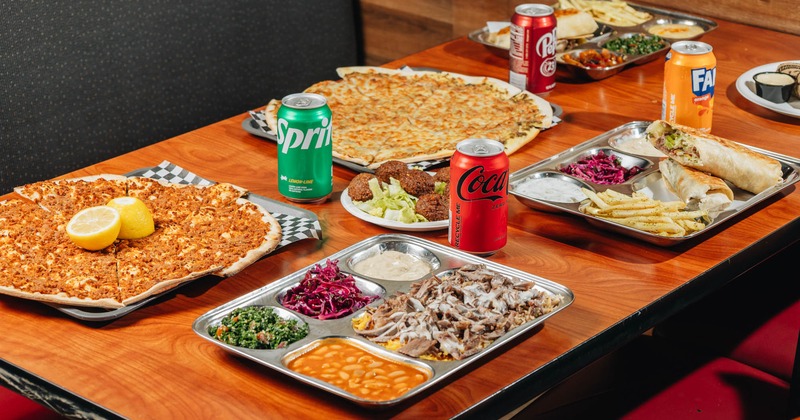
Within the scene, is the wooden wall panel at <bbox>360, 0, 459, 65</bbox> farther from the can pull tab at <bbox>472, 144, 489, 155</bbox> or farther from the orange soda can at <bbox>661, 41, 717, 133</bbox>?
the can pull tab at <bbox>472, 144, 489, 155</bbox>

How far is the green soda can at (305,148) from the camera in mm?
2094

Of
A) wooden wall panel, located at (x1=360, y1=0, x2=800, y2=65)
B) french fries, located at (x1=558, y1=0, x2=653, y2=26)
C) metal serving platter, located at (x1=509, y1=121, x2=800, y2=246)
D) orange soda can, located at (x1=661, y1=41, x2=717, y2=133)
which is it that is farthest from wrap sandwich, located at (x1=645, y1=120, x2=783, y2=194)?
wooden wall panel, located at (x1=360, y1=0, x2=800, y2=65)

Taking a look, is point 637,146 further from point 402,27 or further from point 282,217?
point 402,27

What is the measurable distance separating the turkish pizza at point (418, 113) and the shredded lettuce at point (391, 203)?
22 centimetres

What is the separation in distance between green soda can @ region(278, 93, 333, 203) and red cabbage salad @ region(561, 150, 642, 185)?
0.58m

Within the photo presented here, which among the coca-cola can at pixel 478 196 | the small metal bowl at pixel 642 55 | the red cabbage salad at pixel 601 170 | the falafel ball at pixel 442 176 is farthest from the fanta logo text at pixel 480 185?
the small metal bowl at pixel 642 55

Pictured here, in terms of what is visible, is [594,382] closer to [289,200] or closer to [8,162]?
[289,200]

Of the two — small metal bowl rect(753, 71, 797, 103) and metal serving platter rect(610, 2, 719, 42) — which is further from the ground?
metal serving platter rect(610, 2, 719, 42)

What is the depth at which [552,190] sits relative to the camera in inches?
86.9

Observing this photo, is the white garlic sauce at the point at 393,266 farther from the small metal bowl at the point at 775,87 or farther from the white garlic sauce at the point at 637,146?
the small metal bowl at the point at 775,87

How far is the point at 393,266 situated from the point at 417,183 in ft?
1.11

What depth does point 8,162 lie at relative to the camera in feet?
10.5

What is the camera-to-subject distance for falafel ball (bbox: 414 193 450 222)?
2.07 m

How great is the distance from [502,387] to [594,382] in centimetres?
81
